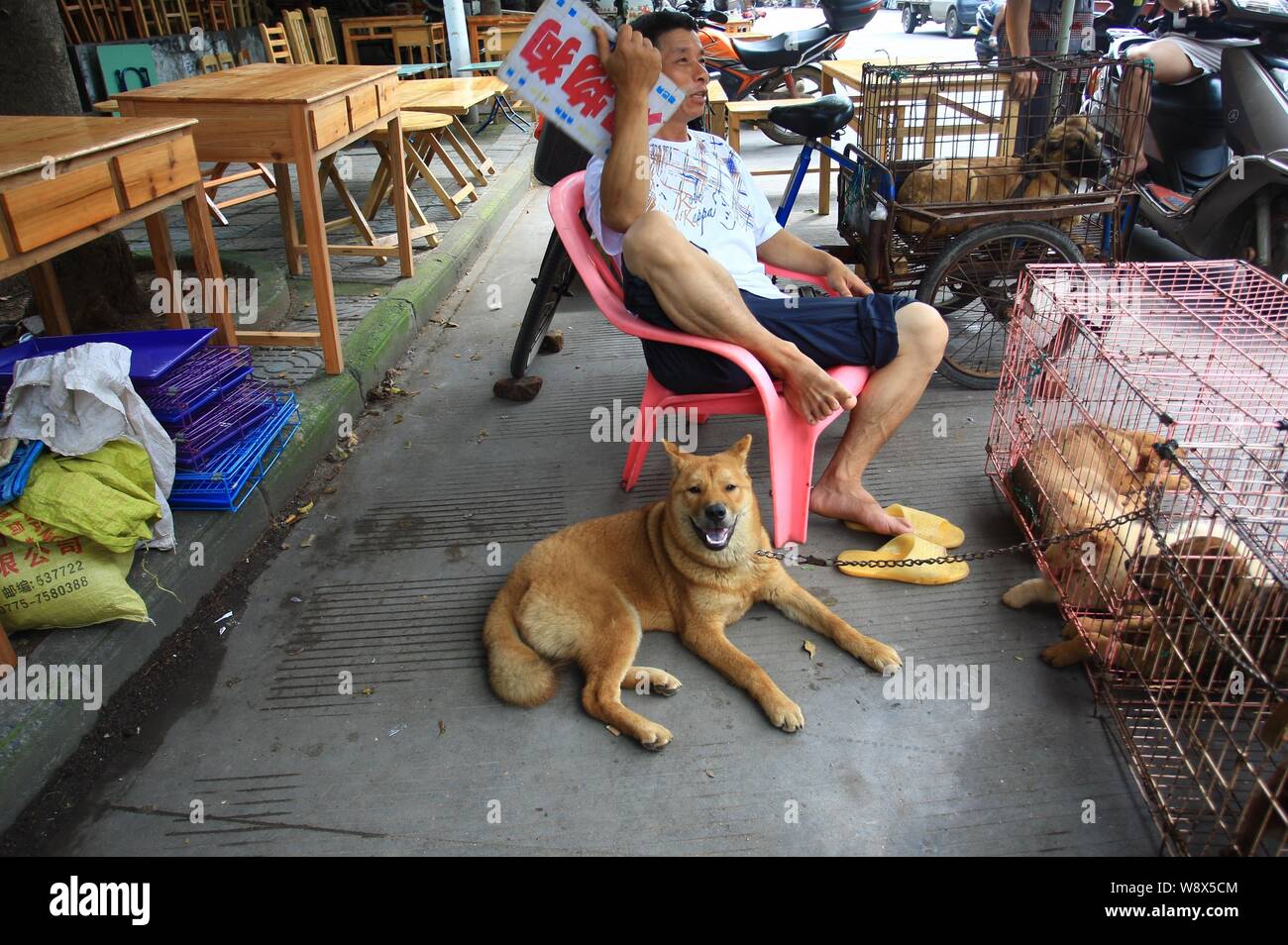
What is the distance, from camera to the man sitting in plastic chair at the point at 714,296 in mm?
2938

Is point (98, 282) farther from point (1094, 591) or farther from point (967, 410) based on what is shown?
point (1094, 591)

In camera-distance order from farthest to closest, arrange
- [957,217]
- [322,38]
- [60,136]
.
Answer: [322,38]
[957,217]
[60,136]

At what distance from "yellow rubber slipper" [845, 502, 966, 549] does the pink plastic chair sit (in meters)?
0.35

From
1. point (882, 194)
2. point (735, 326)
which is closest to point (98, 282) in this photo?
point (735, 326)

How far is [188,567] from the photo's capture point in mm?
2893

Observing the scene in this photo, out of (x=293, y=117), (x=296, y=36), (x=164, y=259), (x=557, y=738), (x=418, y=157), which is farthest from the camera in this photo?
(x=296, y=36)

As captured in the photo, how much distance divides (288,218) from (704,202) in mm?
3491

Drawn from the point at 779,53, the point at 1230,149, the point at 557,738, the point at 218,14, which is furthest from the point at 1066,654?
the point at 218,14

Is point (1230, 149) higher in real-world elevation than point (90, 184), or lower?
lower

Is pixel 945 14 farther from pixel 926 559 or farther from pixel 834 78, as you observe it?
pixel 926 559

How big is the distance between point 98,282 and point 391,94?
1.95 meters

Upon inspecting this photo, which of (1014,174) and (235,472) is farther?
(1014,174)

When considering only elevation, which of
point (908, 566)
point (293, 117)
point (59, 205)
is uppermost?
point (293, 117)

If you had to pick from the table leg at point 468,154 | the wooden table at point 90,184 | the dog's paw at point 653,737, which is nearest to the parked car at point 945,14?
the table leg at point 468,154
